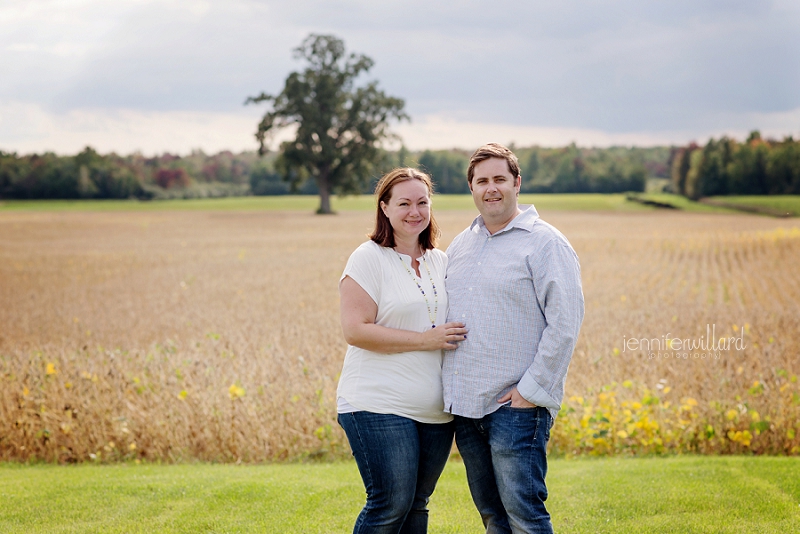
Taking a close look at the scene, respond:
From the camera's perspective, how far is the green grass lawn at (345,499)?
13.9 ft

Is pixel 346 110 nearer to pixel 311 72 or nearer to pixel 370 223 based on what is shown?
pixel 311 72

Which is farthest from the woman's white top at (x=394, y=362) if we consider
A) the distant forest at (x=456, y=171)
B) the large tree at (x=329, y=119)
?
the large tree at (x=329, y=119)

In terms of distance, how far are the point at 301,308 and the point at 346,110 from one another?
3226cm

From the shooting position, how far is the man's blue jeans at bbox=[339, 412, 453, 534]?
114 inches

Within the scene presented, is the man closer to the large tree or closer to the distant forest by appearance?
the distant forest

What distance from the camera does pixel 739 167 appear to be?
1185 inches

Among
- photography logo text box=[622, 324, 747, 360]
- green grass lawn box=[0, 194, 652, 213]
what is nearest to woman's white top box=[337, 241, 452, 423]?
photography logo text box=[622, 324, 747, 360]

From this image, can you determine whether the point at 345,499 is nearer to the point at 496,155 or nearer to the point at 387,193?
the point at 387,193

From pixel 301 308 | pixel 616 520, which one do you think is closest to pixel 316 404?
pixel 616 520

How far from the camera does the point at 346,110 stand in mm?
43750

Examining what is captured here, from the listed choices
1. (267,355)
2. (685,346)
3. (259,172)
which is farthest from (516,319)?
(259,172)

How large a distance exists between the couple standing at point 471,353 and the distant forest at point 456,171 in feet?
33.0

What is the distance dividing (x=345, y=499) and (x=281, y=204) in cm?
4851

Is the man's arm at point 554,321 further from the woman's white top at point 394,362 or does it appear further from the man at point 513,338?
the woman's white top at point 394,362
